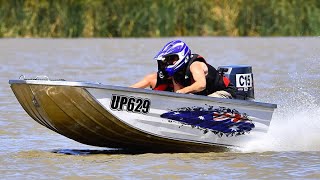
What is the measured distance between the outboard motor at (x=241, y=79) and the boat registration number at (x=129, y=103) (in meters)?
1.42

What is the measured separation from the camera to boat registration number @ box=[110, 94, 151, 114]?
39.0 ft

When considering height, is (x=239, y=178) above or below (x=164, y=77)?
below

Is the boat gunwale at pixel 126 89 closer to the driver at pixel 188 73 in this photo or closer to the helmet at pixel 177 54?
the driver at pixel 188 73

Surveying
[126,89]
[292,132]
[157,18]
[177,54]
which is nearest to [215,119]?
[177,54]

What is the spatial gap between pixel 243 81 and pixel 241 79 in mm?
33

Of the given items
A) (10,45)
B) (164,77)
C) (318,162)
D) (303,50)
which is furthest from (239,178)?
(10,45)

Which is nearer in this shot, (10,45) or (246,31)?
(10,45)

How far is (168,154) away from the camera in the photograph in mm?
12562

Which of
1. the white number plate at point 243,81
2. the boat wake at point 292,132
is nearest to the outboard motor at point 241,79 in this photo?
the white number plate at point 243,81

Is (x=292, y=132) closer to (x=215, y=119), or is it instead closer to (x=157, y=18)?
(x=215, y=119)

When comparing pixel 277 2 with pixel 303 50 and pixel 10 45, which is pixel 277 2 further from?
pixel 10 45

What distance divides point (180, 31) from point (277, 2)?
307 centimetres

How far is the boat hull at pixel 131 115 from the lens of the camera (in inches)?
464

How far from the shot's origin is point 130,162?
12016 mm
